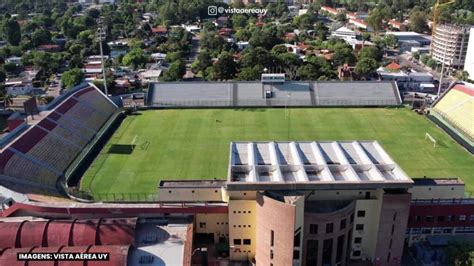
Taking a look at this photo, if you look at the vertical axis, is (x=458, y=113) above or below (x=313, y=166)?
below

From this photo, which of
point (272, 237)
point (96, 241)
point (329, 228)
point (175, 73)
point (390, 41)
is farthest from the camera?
point (390, 41)

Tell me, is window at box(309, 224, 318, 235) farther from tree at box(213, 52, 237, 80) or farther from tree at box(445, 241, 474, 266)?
tree at box(213, 52, 237, 80)

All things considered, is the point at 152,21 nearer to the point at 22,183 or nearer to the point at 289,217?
the point at 22,183

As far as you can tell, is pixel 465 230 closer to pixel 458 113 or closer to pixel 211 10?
pixel 458 113

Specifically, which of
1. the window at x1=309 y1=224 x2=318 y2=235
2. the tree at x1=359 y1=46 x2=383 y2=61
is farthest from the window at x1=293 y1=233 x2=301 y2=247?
the tree at x1=359 y1=46 x2=383 y2=61

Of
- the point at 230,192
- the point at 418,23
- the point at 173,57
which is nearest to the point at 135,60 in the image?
the point at 173,57

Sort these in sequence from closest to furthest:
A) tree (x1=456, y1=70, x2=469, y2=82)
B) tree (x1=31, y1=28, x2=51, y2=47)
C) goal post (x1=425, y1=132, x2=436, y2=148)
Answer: goal post (x1=425, y1=132, x2=436, y2=148) < tree (x1=456, y1=70, x2=469, y2=82) < tree (x1=31, y1=28, x2=51, y2=47)

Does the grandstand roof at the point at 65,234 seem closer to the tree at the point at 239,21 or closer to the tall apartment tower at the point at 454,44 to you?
the tall apartment tower at the point at 454,44
